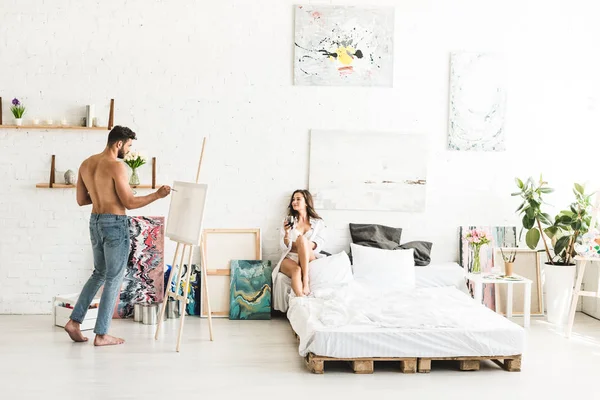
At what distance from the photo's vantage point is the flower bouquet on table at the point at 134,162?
6.89 metres

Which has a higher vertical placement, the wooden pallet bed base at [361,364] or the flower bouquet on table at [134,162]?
the flower bouquet on table at [134,162]

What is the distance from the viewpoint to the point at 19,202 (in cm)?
695

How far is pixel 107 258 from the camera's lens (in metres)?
5.70

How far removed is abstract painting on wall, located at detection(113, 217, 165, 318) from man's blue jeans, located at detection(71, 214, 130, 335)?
0.99 m

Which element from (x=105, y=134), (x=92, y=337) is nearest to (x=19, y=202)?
(x=105, y=134)

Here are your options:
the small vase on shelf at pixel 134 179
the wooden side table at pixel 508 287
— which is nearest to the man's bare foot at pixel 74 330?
the small vase on shelf at pixel 134 179

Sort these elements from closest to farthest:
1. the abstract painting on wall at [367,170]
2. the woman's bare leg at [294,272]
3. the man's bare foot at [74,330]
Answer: the man's bare foot at [74,330]
the woman's bare leg at [294,272]
the abstract painting on wall at [367,170]

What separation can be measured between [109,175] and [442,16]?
3.70 m

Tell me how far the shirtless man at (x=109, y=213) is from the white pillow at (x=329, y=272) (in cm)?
173

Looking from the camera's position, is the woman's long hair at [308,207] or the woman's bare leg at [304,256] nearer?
the woman's bare leg at [304,256]

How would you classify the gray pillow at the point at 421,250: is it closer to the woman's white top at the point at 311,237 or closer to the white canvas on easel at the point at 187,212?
the woman's white top at the point at 311,237

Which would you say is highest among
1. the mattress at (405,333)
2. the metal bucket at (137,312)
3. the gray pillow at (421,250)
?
the gray pillow at (421,250)

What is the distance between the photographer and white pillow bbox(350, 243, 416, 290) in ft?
22.1

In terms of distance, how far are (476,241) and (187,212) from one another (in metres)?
2.82
